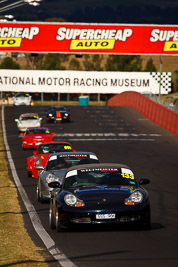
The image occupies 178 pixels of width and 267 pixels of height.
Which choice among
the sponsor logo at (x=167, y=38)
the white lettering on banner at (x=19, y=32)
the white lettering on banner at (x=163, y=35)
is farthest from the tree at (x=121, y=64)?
the white lettering on banner at (x=19, y=32)

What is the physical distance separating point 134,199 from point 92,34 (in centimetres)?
7013

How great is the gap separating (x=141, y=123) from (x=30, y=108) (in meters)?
22.9

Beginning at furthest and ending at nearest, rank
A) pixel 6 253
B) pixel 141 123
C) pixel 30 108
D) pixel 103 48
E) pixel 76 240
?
pixel 103 48
pixel 30 108
pixel 141 123
pixel 76 240
pixel 6 253

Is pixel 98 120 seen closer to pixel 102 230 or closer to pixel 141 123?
pixel 141 123

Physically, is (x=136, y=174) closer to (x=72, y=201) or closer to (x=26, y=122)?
(x=72, y=201)

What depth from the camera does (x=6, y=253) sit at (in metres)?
11.3

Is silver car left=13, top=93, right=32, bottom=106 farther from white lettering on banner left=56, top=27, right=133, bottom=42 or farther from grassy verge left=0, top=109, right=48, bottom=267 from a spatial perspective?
grassy verge left=0, top=109, right=48, bottom=267

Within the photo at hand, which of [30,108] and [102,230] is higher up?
[102,230]

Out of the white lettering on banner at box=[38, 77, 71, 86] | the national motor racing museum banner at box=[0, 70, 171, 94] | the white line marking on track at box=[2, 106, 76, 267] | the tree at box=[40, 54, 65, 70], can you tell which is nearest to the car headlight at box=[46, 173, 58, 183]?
the white line marking on track at box=[2, 106, 76, 267]

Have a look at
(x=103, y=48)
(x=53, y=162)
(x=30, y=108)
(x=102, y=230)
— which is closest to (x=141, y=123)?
(x=30, y=108)

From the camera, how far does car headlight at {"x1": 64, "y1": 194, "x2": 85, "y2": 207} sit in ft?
44.1

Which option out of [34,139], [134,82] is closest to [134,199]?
[34,139]

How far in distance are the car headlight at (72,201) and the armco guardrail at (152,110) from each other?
3238 centimetres

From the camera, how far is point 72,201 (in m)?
13.5
